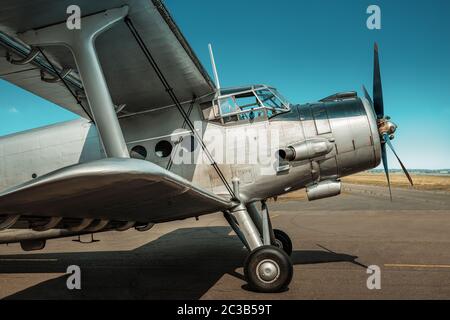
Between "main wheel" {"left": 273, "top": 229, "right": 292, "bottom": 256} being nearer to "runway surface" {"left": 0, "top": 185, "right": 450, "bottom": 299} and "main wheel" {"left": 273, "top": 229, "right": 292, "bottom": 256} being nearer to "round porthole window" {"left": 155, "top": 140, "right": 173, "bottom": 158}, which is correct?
"runway surface" {"left": 0, "top": 185, "right": 450, "bottom": 299}

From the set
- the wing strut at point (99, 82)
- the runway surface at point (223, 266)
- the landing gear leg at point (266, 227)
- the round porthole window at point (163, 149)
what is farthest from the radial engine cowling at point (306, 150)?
the wing strut at point (99, 82)

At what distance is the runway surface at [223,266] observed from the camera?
527 centimetres

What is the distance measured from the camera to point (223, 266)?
7098 mm

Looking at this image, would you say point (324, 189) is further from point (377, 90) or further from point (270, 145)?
point (377, 90)

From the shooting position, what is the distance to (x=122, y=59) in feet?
17.2

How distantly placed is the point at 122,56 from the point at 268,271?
3.96m

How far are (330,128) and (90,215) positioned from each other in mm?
4134

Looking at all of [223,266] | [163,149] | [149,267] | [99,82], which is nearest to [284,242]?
[223,266]

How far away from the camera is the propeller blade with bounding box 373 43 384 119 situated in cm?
672

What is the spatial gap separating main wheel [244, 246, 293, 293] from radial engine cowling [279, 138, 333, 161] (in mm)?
1588

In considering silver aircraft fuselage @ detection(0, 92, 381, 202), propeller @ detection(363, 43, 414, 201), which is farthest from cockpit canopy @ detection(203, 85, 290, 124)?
propeller @ detection(363, 43, 414, 201)

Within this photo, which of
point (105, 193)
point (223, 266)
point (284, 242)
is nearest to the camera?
point (105, 193)

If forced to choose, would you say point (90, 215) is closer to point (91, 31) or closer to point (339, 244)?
point (91, 31)

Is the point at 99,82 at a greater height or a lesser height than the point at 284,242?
greater
